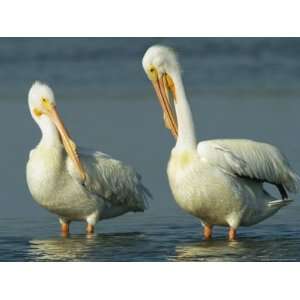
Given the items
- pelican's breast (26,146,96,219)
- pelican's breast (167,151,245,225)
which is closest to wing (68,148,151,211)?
pelican's breast (26,146,96,219)

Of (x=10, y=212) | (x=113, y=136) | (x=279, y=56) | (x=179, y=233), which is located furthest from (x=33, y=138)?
(x=279, y=56)

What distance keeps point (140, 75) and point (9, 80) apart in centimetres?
222

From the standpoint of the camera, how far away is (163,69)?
13.7m

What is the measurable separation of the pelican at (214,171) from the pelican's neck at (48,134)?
106cm

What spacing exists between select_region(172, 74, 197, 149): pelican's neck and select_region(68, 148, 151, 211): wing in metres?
→ 1.14

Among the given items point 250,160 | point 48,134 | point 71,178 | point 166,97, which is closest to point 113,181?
point 71,178

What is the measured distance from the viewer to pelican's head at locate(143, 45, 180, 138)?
13688mm

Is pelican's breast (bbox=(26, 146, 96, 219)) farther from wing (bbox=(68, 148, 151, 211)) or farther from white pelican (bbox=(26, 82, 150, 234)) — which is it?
wing (bbox=(68, 148, 151, 211))

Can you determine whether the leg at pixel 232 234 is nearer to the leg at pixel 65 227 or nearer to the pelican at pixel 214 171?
the pelican at pixel 214 171

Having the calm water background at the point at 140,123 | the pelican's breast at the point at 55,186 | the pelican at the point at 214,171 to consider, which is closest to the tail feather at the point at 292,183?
the pelican at the point at 214,171

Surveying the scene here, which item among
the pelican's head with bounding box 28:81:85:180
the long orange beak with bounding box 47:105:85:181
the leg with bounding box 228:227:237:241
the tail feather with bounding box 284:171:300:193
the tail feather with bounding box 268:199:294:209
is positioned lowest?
the leg with bounding box 228:227:237:241

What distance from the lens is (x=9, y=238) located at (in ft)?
45.5

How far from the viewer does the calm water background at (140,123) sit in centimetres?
1356

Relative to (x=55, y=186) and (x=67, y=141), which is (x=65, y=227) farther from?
(x=67, y=141)
